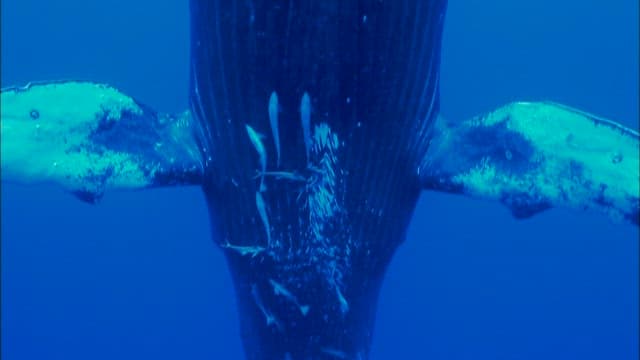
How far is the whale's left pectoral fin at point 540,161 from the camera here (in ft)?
15.8

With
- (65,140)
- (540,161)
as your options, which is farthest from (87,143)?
(540,161)

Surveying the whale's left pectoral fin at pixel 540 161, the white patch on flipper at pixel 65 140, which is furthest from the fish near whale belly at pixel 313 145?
the white patch on flipper at pixel 65 140

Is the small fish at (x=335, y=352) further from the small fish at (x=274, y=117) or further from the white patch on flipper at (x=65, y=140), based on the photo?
the white patch on flipper at (x=65, y=140)

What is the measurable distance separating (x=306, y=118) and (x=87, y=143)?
1455 mm

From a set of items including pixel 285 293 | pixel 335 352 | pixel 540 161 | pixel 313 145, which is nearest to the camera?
pixel 313 145

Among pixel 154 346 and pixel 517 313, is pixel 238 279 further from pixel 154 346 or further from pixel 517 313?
pixel 517 313

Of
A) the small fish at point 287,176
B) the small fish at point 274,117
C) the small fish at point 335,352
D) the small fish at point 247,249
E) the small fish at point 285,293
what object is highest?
the small fish at point 274,117

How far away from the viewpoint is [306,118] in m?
4.61

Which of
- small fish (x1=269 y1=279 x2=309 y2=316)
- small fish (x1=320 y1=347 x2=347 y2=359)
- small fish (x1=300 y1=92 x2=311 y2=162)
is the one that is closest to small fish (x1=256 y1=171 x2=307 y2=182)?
small fish (x1=300 y1=92 x2=311 y2=162)

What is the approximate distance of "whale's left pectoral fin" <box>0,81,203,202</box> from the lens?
4.91m

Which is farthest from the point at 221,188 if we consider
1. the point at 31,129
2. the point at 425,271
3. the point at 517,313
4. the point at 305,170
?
the point at 517,313

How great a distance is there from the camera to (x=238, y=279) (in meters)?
5.59

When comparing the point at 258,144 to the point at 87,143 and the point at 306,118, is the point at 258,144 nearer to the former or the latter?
the point at 306,118

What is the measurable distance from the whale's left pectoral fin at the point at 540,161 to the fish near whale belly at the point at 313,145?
274 millimetres
